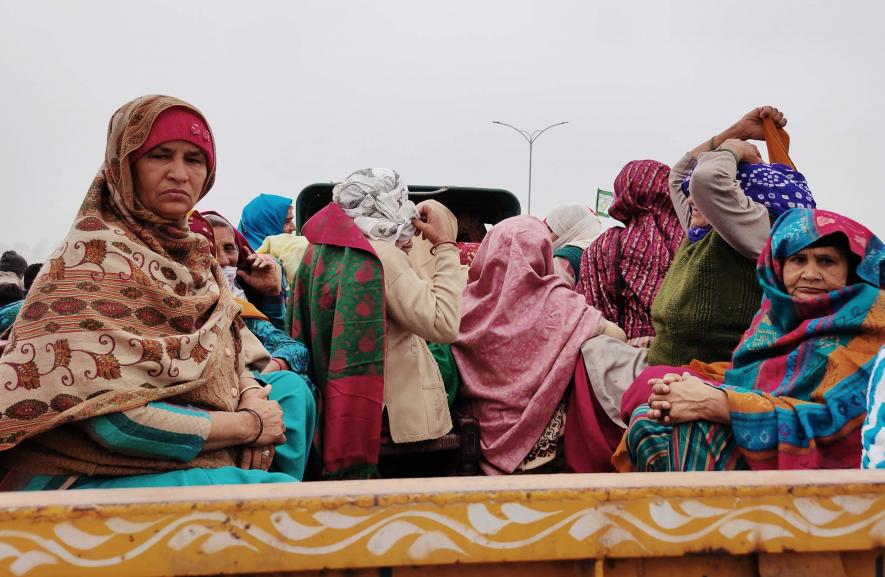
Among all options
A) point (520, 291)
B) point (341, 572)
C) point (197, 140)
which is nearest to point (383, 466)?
point (520, 291)

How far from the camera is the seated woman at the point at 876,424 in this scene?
1.30 m

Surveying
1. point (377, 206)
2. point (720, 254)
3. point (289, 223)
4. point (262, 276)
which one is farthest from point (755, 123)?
point (289, 223)

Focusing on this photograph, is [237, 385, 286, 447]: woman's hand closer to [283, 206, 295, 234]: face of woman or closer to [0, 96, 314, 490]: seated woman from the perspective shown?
[0, 96, 314, 490]: seated woman

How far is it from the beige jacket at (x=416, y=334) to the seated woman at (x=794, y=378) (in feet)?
2.93

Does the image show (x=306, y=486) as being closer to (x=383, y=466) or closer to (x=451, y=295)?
(x=451, y=295)

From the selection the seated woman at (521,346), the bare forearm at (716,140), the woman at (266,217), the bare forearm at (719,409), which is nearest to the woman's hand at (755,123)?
the bare forearm at (716,140)

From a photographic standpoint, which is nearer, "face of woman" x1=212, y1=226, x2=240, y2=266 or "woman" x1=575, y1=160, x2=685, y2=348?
"face of woman" x1=212, y1=226, x2=240, y2=266

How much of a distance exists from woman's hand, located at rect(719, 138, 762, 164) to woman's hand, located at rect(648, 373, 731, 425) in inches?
48.0

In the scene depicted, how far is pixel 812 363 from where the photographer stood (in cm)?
232

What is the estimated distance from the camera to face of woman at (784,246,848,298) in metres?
2.43

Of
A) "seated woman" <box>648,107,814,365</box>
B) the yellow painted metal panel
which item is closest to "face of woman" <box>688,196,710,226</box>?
"seated woman" <box>648,107,814,365</box>

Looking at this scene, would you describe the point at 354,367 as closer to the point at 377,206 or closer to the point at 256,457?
the point at 377,206

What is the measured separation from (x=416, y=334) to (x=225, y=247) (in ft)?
4.00

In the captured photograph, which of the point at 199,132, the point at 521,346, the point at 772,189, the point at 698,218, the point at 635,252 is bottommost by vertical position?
the point at 521,346
